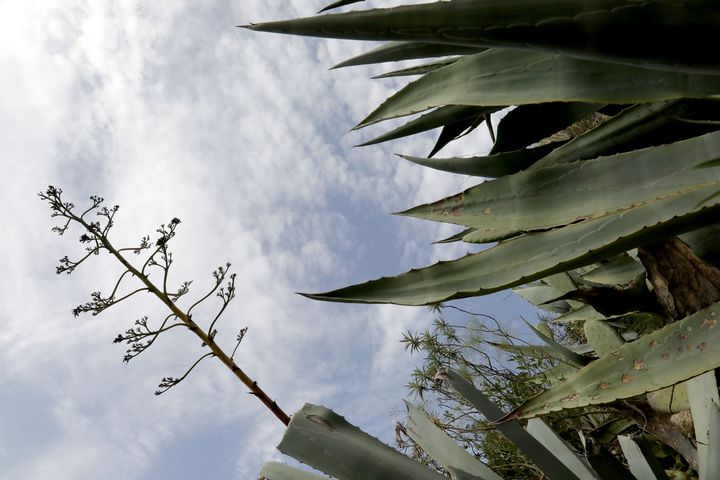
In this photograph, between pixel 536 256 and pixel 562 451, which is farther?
pixel 562 451

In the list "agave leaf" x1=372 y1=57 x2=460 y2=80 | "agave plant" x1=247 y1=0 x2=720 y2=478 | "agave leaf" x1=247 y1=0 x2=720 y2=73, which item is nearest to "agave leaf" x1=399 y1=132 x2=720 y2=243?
"agave plant" x1=247 y1=0 x2=720 y2=478

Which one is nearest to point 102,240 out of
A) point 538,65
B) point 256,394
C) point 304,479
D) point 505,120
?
point 256,394

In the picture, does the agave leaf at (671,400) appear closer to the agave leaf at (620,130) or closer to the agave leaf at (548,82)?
the agave leaf at (620,130)

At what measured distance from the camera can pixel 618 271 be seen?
1339 millimetres

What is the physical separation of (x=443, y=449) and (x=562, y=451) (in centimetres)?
21

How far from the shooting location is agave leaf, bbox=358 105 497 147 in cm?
120

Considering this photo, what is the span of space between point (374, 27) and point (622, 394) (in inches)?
20.0

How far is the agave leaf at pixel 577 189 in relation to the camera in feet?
2.50

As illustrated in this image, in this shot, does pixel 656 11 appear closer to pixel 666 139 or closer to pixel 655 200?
pixel 655 200

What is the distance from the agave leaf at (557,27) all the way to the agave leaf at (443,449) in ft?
2.32

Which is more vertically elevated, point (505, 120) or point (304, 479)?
point (505, 120)

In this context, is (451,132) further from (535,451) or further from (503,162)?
(535,451)

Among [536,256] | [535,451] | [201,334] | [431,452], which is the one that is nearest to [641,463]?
[535,451]

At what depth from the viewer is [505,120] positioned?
1140 mm
